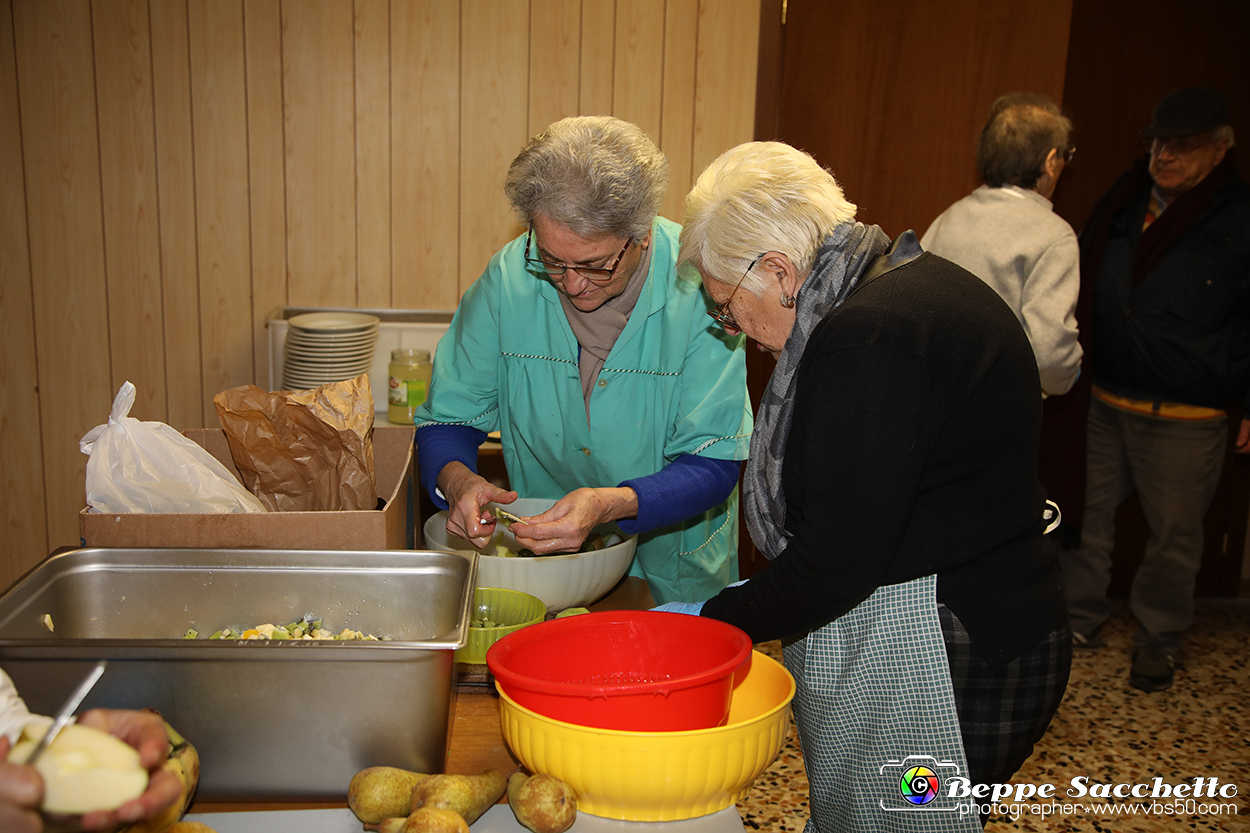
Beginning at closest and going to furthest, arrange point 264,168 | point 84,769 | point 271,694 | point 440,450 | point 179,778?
1. point 84,769
2. point 179,778
3. point 271,694
4. point 440,450
5. point 264,168

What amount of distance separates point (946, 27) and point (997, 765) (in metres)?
2.54

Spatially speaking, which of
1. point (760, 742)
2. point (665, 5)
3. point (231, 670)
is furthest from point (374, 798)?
point (665, 5)

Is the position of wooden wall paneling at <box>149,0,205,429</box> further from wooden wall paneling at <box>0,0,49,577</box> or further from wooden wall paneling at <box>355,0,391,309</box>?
wooden wall paneling at <box>355,0,391,309</box>

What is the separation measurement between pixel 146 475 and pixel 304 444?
0.24 meters

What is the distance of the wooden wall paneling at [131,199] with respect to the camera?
115 inches

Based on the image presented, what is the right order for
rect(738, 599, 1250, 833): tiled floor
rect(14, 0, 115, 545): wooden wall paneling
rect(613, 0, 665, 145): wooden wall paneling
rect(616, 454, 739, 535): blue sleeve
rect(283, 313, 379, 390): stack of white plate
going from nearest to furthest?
1. rect(616, 454, 739, 535): blue sleeve
2. rect(738, 599, 1250, 833): tiled floor
3. rect(283, 313, 379, 390): stack of white plate
4. rect(14, 0, 115, 545): wooden wall paneling
5. rect(613, 0, 665, 145): wooden wall paneling

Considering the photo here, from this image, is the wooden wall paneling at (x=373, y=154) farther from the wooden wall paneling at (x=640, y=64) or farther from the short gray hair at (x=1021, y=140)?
the short gray hair at (x=1021, y=140)

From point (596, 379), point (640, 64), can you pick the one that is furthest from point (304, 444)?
point (640, 64)

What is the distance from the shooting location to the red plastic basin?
0.95 metres

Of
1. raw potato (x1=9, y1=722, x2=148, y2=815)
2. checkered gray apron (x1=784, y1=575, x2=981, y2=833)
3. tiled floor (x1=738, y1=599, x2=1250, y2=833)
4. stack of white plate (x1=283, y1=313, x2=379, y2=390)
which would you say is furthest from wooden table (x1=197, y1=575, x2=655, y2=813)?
stack of white plate (x1=283, y1=313, x2=379, y2=390)

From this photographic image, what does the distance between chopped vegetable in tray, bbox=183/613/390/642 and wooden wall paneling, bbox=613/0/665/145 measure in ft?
7.66

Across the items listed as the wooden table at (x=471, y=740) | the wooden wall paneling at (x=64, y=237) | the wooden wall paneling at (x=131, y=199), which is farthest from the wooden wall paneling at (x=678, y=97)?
the wooden table at (x=471, y=740)

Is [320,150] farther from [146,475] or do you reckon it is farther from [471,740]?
[471,740]

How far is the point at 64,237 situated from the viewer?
302 cm
